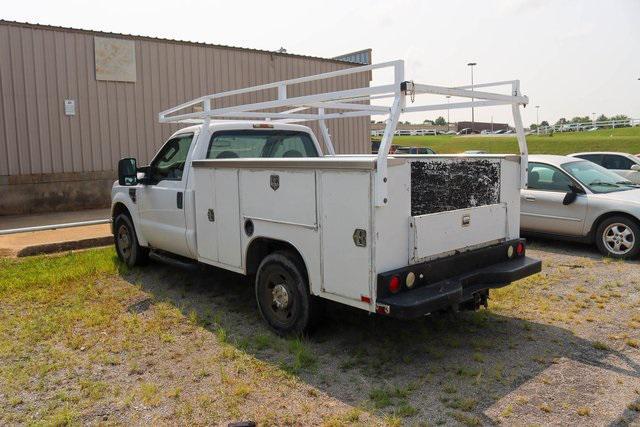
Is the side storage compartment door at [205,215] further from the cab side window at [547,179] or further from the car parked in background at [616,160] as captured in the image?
the car parked in background at [616,160]

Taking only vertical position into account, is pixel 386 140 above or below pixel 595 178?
above

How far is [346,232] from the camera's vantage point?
431 cm

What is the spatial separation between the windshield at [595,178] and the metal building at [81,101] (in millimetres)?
9542

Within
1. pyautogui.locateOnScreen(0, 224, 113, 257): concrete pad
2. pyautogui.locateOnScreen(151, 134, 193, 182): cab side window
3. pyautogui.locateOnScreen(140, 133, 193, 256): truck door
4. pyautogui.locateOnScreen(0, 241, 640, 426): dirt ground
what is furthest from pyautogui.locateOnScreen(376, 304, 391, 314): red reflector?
pyautogui.locateOnScreen(0, 224, 113, 257): concrete pad

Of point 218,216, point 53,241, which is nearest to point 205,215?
point 218,216

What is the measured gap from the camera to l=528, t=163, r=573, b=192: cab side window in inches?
355

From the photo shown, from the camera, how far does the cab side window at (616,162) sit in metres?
13.8

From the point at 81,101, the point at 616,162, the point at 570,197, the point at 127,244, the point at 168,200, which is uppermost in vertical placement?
the point at 81,101

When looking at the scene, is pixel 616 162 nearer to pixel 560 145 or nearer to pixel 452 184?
pixel 452 184

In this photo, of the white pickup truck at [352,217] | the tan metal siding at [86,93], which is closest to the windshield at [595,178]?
the white pickup truck at [352,217]

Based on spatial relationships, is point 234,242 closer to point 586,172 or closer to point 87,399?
point 87,399

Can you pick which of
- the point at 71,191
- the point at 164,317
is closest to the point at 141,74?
the point at 71,191

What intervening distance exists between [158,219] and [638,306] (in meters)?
5.33

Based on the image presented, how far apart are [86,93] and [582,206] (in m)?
10.8
